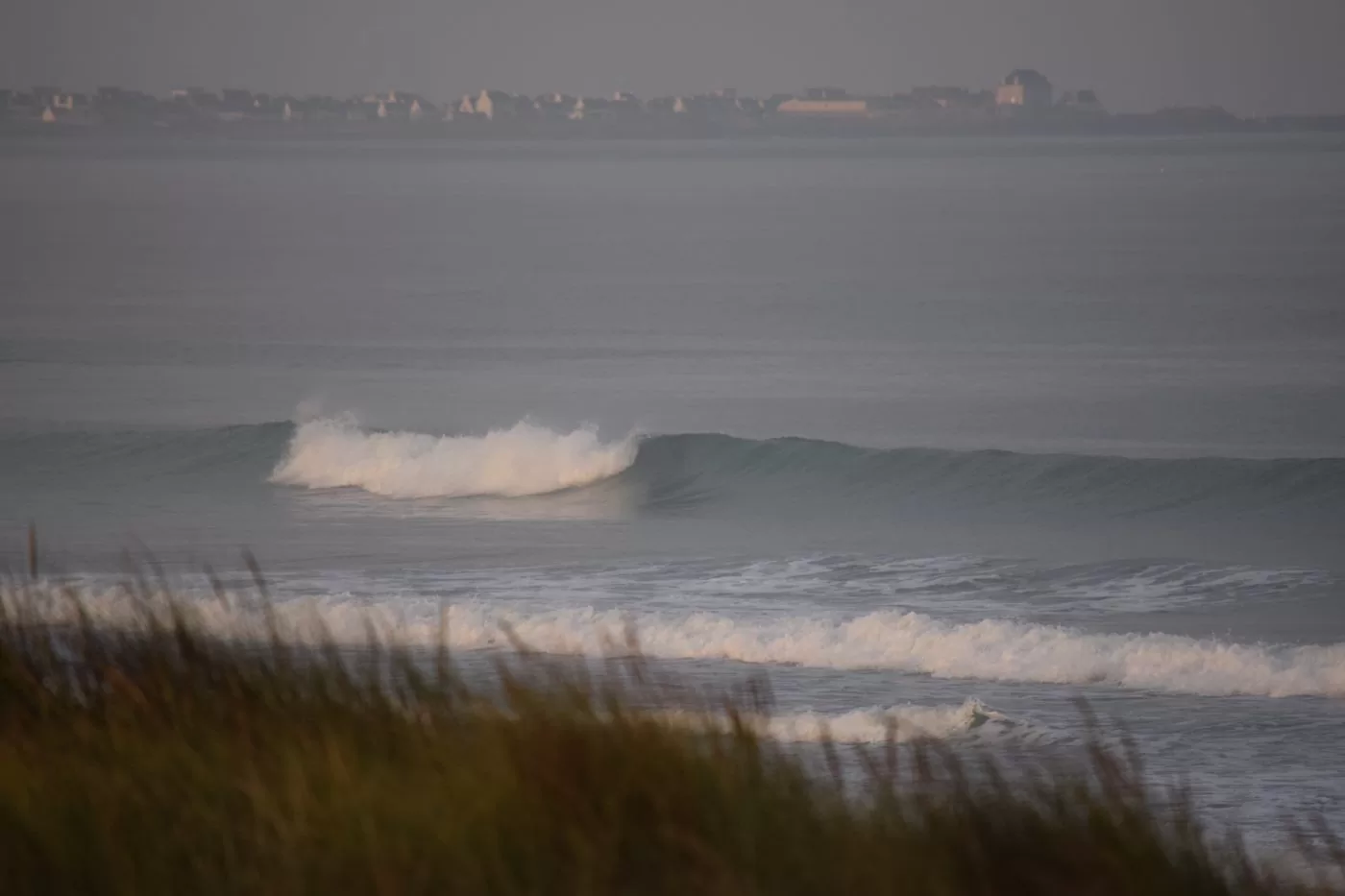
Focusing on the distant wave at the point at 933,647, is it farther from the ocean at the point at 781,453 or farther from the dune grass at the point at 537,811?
the dune grass at the point at 537,811

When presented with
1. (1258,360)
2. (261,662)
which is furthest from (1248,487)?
(261,662)

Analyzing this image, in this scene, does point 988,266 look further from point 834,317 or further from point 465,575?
point 465,575

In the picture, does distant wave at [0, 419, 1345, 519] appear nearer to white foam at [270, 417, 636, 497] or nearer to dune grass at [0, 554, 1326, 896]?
white foam at [270, 417, 636, 497]

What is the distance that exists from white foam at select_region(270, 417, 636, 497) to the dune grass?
64.7 feet

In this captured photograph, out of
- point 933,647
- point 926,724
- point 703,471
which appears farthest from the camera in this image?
point 703,471

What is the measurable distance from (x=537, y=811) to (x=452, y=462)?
2130cm

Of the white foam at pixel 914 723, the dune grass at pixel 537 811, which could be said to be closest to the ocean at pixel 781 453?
the white foam at pixel 914 723

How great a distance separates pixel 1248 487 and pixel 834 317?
2698 cm

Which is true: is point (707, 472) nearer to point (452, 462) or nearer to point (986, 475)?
point (452, 462)

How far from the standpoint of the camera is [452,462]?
2378 centimetres

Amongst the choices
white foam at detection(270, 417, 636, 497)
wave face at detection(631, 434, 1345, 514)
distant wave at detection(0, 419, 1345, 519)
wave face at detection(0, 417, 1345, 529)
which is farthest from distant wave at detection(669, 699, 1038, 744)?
white foam at detection(270, 417, 636, 497)

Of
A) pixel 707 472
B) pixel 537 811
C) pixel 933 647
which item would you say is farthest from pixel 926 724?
pixel 707 472

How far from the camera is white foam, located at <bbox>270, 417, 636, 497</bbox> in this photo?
23141mm

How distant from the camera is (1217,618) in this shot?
14141mm
